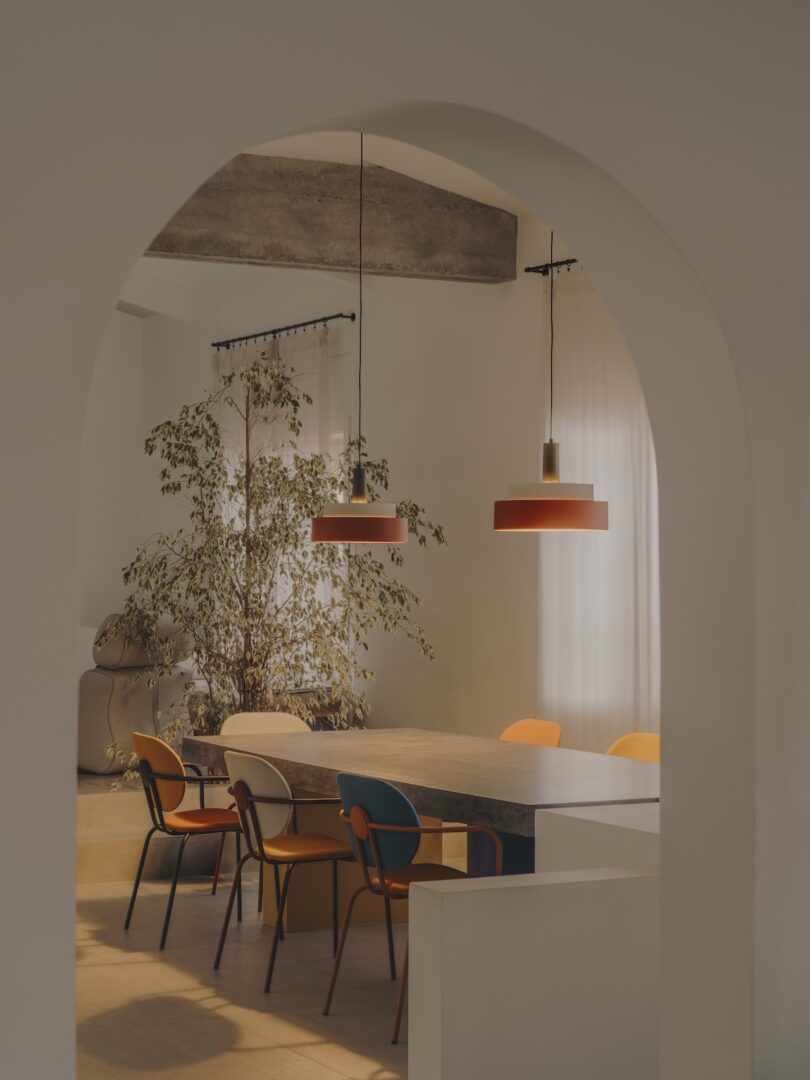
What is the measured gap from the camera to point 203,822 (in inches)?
229

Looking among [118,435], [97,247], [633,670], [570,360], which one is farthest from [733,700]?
[118,435]

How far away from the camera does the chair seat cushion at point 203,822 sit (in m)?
5.75

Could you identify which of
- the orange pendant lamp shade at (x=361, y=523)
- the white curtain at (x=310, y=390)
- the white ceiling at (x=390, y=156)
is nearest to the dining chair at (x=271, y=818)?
the orange pendant lamp shade at (x=361, y=523)

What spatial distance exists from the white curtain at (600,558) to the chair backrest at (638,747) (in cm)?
68

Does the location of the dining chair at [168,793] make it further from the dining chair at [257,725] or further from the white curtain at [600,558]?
the white curtain at [600,558]

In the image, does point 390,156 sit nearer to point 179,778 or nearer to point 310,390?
point 310,390

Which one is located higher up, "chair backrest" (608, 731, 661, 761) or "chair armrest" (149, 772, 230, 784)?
"chair backrest" (608, 731, 661, 761)

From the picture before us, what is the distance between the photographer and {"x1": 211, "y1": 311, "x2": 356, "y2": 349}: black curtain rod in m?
8.80

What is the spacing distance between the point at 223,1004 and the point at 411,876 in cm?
90

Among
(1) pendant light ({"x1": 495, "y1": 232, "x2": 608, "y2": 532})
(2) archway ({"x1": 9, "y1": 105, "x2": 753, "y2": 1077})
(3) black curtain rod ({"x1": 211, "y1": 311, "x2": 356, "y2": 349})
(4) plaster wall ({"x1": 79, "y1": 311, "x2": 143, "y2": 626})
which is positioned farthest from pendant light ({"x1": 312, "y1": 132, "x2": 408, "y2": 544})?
(4) plaster wall ({"x1": 79, "y1": 311, "x2": 143, "y2": 626})

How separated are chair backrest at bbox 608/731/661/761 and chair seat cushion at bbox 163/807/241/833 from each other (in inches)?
62.9

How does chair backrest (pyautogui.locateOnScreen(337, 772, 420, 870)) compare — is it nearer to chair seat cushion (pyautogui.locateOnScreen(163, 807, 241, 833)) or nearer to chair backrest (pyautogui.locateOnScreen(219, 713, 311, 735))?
chair seat cushion (pyautogui.locateOnScreen(163, 807, 241, 833))

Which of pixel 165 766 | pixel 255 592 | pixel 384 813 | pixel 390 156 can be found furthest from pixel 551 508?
pixel 255 592

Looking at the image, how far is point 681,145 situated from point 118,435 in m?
9.17
